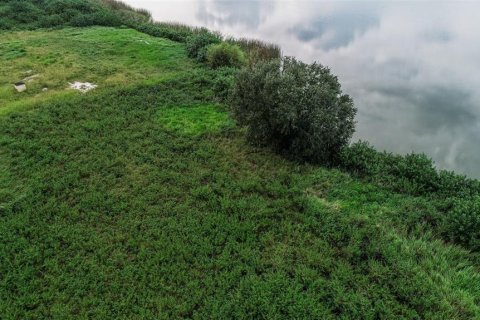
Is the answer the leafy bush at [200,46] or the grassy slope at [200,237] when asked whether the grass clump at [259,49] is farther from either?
the grassy slope at [200,237]

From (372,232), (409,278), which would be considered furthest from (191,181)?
(409,278)

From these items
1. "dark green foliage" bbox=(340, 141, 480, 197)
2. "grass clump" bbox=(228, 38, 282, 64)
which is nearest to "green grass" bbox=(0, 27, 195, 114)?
"grass clump" bbox=(228, 38, 282, 64)

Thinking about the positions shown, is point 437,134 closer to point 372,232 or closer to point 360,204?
point 360,204

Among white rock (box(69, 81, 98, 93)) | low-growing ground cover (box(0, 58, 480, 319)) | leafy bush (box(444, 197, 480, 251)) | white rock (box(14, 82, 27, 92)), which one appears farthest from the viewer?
white rock (box(69, 81, 98, 93))

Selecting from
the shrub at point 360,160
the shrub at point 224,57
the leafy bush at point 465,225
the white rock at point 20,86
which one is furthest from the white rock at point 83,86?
the leafy bush at point 465,225

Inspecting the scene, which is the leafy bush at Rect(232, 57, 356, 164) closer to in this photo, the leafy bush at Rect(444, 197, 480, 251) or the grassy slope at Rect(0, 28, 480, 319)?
the grassy slope at Rect(0, 28, 480, 319)

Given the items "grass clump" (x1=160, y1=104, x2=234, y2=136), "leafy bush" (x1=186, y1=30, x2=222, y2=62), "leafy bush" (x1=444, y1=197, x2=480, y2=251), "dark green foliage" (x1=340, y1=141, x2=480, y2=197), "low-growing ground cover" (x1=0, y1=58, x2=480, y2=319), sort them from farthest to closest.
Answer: "leafy bush" (x1=186, y1=30, x2=222, y2=62) → "grass clump" (x1=160, y1=104, x2=234, y2=136) → "dark green foliage" (x1=340, y1=141, x2=480, y2=197) → "leafy bush" (x1=444, y1=197, x2=480, y2=251) → "low-growing ground cover" (x1=0, y1=58, x2=480, y2=319)
